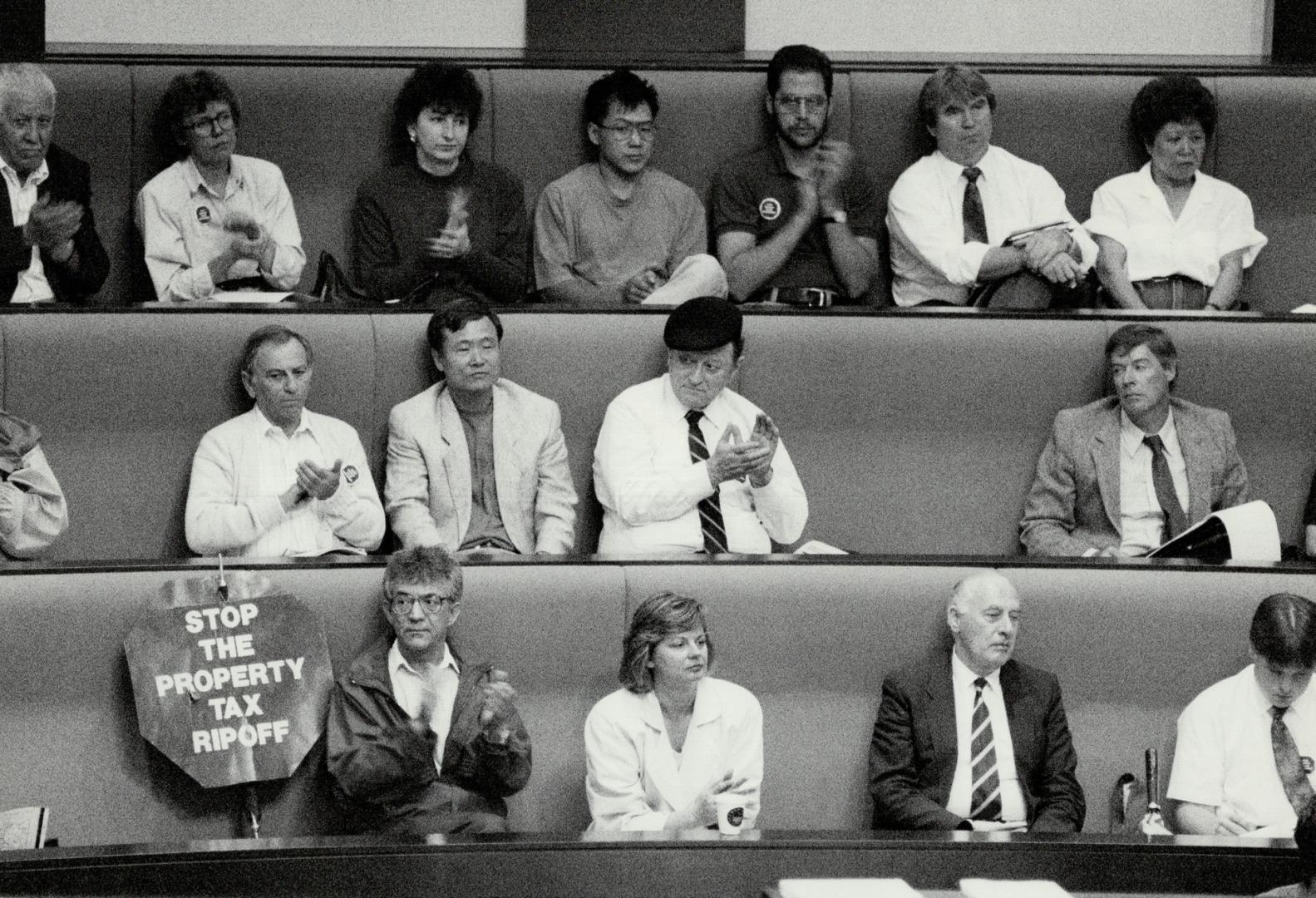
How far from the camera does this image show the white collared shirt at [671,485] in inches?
165

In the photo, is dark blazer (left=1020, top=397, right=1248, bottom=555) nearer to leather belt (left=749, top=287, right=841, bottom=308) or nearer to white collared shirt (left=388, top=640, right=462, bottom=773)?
leather belt (left=749, top=287, right=841, bottom=308)

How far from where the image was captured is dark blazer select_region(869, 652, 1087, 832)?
3.65 m

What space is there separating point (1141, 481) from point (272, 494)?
1867mm

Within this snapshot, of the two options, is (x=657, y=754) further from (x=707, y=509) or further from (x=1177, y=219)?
(x=1177, y=219)

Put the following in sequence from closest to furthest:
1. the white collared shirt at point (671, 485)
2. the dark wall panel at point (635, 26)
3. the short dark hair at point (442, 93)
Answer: the white collared shirt at point (671, 485), the short dark hair at point (442, 93), the dark wall panel at point (635, 26)

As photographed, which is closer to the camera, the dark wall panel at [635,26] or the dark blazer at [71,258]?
the dark blazer at [71,258]

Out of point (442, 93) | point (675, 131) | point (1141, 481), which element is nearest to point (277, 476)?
point (442, 93)

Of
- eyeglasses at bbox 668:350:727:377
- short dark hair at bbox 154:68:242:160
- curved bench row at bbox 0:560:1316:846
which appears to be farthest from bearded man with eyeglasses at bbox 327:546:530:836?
short dark hair at bbox 154:68:242:160

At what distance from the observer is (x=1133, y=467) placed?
442 cm

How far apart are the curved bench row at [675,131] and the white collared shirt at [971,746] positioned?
1.83 metres

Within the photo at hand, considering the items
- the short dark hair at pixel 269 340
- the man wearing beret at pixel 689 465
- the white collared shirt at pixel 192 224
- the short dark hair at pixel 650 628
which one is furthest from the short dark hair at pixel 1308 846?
the white collared shirt at pixel 192 224

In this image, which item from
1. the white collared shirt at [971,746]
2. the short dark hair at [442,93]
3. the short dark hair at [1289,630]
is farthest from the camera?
the short dark hair at [442,93]

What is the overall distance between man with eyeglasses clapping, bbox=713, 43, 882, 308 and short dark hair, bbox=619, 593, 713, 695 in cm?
166

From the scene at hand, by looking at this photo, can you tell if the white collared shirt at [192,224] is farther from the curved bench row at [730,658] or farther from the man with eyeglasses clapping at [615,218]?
the curved bench row at [730,658]
